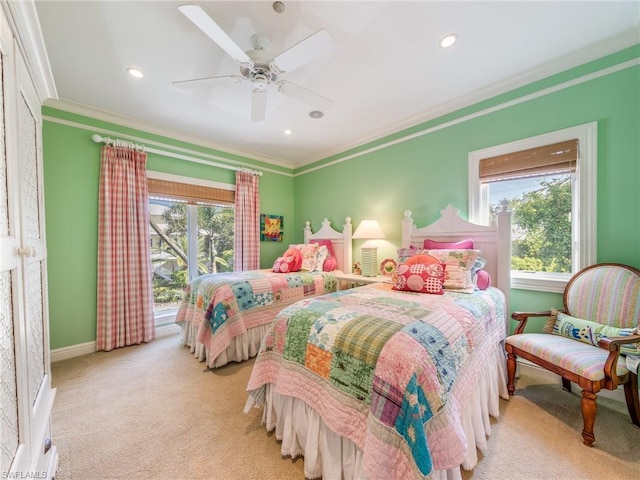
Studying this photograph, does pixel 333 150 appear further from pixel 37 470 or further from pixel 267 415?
pixel 37 470

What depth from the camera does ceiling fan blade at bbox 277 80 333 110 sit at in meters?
1.94

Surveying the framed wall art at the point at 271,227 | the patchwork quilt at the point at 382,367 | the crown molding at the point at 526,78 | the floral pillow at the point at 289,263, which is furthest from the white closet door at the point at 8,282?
the framed wall art at the point at 271,227

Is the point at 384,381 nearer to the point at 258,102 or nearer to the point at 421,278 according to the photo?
the point at 421,278

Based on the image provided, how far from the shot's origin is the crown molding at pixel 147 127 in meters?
2.67

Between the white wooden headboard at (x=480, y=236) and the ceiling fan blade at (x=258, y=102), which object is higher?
the ceiling fan blade at (x=258, y=102)

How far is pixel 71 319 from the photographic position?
8.92 feet

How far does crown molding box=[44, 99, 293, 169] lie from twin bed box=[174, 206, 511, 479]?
316 cm

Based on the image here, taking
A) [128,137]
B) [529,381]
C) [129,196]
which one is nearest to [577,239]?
[529,381]

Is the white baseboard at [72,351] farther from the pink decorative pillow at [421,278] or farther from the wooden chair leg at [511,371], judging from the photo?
the wooden chair leg at [511,371]

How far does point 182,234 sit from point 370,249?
270 cm

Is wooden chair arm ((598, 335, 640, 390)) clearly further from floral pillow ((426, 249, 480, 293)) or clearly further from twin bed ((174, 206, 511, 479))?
floral pillow ((426, 249, 480, 293))

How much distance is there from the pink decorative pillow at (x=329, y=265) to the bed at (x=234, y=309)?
0.33 meters

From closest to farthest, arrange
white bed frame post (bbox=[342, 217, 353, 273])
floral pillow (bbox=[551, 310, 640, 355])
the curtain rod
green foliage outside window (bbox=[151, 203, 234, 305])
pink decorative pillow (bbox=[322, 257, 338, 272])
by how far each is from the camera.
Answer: floral pillow (bbox=[551, 310, 640, 355]) < the curtain rod < green foliage outside window (bbox=[151, 203, 234, 305]) < pink decorative pillow (bbox=[322, 257, 338, 272]) < white bed frame post (bbox=[342, 217, 353, 273])

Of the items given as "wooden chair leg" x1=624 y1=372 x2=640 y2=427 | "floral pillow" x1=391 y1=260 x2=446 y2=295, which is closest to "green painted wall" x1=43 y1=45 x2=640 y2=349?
"wooden chair leg" x1=624 y1=372 x2=640 y2=427
